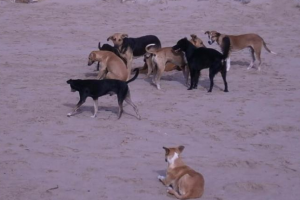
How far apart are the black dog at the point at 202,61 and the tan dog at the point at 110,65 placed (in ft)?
4.16

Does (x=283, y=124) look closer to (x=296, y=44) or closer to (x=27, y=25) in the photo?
(x=296, y=44)

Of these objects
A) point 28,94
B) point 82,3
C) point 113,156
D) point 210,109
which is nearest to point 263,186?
point 113,156

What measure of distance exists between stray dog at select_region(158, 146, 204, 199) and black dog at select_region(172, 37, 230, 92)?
5.15m

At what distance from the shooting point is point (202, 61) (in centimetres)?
1341

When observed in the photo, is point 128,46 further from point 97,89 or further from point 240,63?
point 97,89

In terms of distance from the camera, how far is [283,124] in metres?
11.1

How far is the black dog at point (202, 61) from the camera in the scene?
13.4m

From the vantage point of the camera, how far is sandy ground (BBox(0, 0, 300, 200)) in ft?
27.6

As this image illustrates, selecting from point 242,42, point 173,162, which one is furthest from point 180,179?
point 242,42

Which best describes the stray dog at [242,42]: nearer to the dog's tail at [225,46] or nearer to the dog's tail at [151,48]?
the dog's tail at [225,46]

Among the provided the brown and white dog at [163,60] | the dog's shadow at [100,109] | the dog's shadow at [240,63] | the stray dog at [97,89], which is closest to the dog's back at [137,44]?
the brown and white dog at [163,60]

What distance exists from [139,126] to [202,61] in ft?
10.0

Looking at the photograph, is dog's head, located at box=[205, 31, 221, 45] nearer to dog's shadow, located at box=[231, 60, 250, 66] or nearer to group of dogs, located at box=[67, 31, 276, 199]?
group of dogs, located at box=[67, 31, 276, 199]

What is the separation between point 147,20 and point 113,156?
1140cm
